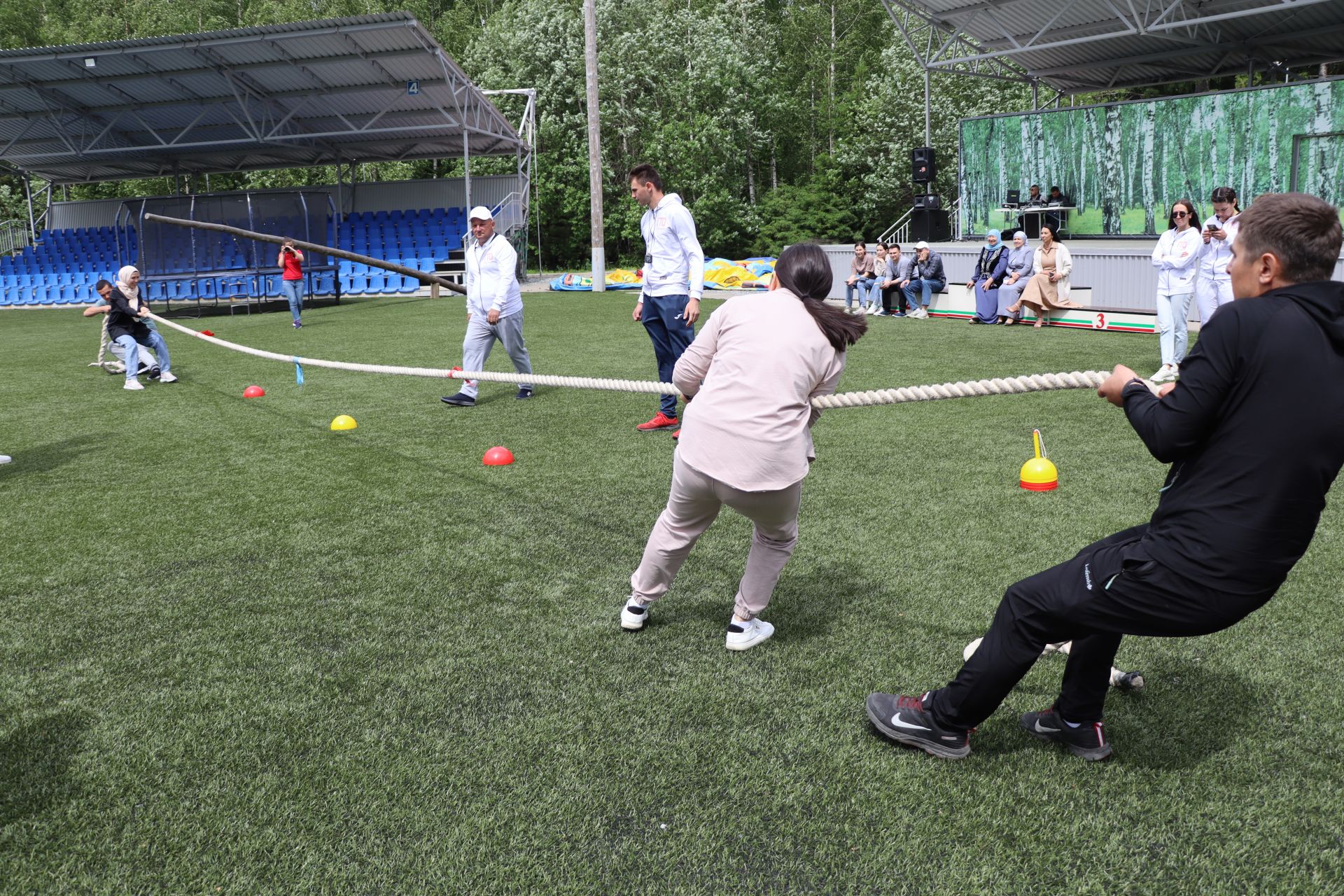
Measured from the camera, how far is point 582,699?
3.89 metres

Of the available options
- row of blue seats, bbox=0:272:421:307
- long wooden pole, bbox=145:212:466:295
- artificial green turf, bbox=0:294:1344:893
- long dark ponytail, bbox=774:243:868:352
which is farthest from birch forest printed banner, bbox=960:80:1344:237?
long dark ponytail, bbox=774:243:868:352

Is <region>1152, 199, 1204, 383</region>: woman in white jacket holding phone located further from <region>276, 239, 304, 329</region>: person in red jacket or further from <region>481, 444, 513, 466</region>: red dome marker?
<region>276, 239, 304, 329</region>: person in red jacket

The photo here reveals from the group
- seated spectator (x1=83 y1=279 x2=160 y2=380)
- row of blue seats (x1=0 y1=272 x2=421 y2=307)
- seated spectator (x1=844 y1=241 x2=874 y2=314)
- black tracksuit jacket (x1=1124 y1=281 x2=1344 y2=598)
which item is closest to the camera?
black tracksuit jacket (x1=1124 y1=281 x2=1344 y2=598)

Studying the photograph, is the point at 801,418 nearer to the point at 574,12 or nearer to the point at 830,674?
the point at 830,674

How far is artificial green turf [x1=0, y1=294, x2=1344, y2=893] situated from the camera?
291 centimetres

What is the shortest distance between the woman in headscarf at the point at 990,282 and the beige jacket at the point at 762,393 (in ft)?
49.9

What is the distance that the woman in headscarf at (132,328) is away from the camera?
12039 millimetres

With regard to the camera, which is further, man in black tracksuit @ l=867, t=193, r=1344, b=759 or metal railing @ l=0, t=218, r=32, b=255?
metal railing @ l=0, t=218, r=32, b=255

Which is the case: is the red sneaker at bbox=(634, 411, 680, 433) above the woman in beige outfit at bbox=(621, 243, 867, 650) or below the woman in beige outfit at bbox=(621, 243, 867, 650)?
below

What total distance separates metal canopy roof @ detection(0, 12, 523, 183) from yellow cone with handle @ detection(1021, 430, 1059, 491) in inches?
825

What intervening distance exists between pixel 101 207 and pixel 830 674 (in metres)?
39.9

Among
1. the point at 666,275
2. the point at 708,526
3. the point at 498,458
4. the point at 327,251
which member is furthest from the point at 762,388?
the point at 327,251

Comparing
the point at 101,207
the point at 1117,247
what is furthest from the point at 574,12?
the point at 1117,247

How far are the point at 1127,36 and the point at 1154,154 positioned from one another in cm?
378
